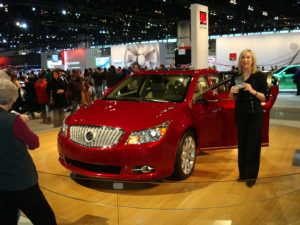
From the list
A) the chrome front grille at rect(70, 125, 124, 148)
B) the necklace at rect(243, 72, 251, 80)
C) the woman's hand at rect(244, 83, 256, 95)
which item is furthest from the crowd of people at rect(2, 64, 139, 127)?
the woman's hand at rect(244, 83, 256, 95)

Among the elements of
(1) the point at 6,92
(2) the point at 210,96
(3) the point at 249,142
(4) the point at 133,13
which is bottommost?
(3) the point at 249,142

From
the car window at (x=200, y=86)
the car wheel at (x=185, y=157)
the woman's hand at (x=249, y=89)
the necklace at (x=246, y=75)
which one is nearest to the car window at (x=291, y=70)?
the car window at (x=200, y=86)

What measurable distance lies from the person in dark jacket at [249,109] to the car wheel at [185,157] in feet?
2.12

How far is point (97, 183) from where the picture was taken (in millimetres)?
4840

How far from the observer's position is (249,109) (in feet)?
14.9

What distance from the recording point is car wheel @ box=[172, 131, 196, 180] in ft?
15.4

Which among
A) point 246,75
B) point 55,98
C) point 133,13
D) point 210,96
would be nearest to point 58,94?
point 55,98

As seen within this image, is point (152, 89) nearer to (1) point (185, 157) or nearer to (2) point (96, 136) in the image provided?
(1) point (185, 157)

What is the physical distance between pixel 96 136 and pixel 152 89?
1.50 meters

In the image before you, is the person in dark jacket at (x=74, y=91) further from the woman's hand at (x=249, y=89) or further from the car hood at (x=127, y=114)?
the woman's hand at (x=249, y=89)

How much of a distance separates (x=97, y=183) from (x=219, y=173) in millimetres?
1693

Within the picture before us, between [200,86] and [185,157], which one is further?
[200,86]

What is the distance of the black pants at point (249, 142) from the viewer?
4605mm

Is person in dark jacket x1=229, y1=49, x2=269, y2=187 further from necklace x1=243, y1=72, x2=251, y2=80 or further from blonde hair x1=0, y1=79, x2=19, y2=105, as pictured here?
blonde hair x1=0, y1=79, x2=19, y2=105
